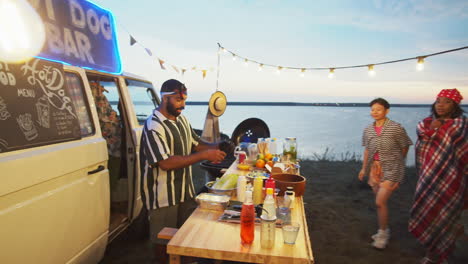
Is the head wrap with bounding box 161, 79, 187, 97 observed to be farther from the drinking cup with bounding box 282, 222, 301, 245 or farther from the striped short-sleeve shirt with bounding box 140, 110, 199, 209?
the drinking cup with bounding box 282, 222, 301, 245

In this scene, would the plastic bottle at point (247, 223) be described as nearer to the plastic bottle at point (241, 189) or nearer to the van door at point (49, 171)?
the plastic bottle at point (241, 189)

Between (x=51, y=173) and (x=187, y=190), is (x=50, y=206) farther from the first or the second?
(x=187, y=190)

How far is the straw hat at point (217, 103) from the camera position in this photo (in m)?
4.73

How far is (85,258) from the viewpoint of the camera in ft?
9.36

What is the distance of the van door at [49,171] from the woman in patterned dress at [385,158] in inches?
144

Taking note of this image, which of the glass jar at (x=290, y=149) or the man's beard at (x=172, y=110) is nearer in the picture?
the man's beard at (x=172, y=110)

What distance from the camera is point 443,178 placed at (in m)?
3.63

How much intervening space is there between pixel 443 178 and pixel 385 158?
30.0 inches

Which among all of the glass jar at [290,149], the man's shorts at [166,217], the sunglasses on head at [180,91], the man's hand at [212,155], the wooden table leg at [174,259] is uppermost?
the sunglasses on head at [180,91]

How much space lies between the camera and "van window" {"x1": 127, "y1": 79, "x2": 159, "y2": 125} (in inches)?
177

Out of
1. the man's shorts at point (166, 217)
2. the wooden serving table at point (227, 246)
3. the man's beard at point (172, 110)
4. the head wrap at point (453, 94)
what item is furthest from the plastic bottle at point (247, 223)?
the head wrap at point (453, 94)

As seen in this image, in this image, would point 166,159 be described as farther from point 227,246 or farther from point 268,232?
point 268,232

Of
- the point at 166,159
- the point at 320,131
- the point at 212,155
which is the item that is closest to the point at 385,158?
the point at 212,155

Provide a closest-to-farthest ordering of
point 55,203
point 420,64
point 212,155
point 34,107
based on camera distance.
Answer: point 34,107
point 55,203
point 212,155
point 420,64
